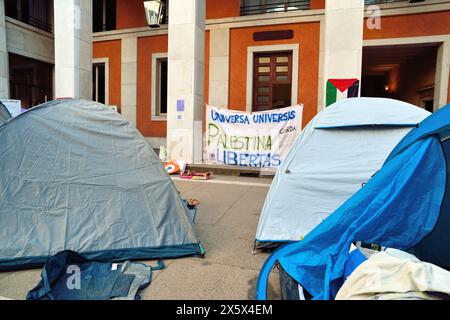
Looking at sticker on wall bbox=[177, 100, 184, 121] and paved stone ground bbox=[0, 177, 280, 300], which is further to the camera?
sticker on wall bbox=[177, 100, 184, 121]

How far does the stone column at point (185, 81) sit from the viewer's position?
9.27 metres

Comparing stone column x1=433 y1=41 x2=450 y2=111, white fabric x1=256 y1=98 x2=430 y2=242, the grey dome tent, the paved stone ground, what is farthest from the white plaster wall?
stone column x1=433 y1=41 x2=450 y2=111

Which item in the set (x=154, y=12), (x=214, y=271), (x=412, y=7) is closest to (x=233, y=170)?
(x=214, y=271)

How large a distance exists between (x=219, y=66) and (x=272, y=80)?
2.17 m

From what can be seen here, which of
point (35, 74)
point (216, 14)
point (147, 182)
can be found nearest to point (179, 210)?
point (147, 182)

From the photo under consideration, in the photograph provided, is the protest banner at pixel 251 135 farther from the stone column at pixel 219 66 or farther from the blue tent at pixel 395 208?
the blue tent at pixel 395 208

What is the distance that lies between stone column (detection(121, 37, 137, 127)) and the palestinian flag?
872 centimetres

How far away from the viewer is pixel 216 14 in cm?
1235

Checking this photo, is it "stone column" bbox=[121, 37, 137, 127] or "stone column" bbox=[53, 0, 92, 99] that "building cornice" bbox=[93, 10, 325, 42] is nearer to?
"stone column" bbox=[121, 37, 137, 127]

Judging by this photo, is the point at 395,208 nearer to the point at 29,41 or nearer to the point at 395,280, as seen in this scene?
the point at 395,280

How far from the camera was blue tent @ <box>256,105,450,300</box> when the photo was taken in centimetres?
231

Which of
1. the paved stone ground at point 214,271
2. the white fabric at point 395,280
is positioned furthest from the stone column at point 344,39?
the white fabric at point 395,280

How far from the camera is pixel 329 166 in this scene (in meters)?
3.70
